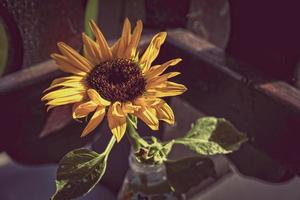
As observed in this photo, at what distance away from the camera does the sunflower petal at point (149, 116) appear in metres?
0.53

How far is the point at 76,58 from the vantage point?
0.61 meters

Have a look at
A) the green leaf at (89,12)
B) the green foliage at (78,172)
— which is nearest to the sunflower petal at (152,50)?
the green foliage at (78,172)

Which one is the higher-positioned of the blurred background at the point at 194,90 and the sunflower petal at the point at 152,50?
the sunflower petal at the point at 152,50

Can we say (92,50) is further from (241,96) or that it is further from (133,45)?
(241,96)

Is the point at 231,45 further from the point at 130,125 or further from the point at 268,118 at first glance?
the point at 130,125

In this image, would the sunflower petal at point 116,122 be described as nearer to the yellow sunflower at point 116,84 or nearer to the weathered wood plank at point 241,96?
the yellow sunflower at point 116,84

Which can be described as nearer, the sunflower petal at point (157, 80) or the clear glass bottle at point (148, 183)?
the sunflower petal at point (157, 80)

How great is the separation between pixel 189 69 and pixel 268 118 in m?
0.17

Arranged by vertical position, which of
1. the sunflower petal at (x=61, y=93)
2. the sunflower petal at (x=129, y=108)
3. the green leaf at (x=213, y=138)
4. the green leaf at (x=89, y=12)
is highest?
the sunflower petal at (x=61, y=93)

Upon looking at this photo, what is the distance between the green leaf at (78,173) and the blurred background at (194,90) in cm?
18

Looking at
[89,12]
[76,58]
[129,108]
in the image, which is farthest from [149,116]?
[89,12]

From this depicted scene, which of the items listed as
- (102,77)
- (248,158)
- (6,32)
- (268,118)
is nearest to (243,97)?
(268,118)

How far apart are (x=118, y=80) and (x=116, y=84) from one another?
0.01m

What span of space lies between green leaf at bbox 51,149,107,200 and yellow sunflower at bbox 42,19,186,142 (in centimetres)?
7
